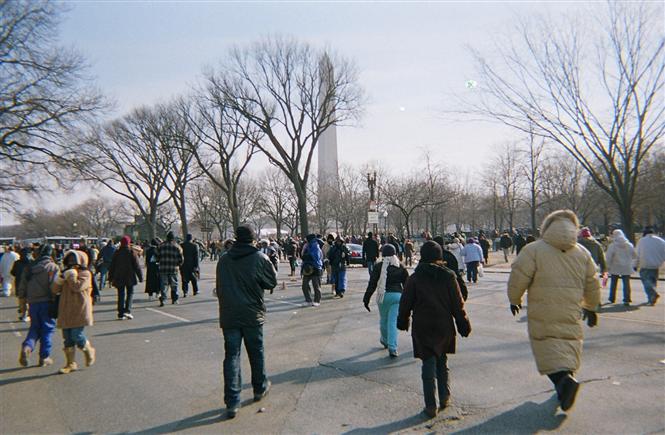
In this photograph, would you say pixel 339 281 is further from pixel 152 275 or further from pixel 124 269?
pixel 124 269

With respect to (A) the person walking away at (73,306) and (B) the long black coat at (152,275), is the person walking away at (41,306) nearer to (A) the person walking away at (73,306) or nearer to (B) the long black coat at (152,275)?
(A) the person walking away at (73,306)

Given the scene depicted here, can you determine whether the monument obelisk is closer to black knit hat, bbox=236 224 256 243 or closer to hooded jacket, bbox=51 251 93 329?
hooded jacket, bbox=51 251 93 329

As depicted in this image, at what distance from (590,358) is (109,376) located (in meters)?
6.25

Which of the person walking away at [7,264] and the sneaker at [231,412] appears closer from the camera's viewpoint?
the sneaker at [231,412]

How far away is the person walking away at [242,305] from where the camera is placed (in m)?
4.97

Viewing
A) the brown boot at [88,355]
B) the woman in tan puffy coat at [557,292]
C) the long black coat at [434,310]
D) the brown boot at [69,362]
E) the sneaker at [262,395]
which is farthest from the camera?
the brown boot at [88,355]

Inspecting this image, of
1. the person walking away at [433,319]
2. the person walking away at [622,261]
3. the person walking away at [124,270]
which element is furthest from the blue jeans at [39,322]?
the person walking away at [622,261]

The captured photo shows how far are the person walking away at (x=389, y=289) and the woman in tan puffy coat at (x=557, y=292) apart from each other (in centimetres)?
245

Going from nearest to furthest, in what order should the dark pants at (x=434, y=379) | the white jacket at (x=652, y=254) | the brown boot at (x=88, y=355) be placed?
the dark pants at (x=434, y=379)
the brown boot at (x=88, y=355)
the white jacket at (x=652, y=254)

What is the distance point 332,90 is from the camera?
2739 cm

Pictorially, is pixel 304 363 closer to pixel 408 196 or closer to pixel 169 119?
pixel 169 119

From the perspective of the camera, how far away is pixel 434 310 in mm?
4785

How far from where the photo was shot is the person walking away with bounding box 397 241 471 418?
4.67 meters

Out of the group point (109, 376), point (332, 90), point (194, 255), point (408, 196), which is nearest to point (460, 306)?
point (109, 376)
